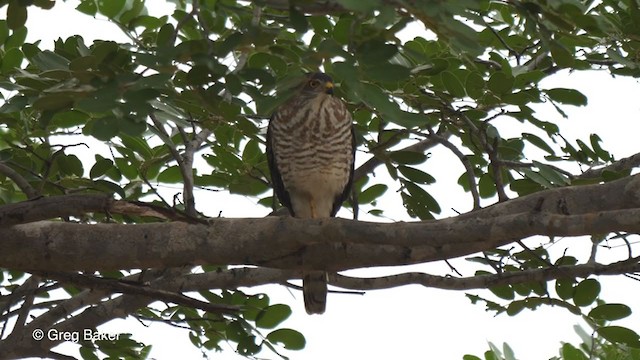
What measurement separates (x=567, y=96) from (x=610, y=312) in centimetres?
80

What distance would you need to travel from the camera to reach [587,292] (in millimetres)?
3732

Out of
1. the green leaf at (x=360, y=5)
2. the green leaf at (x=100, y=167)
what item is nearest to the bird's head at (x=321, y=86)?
the green leaf at (x=100, y=167)

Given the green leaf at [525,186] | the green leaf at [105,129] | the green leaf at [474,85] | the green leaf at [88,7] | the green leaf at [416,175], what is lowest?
the green leaf at [105,129]

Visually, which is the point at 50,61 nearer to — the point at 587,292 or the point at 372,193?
the point at 372,193

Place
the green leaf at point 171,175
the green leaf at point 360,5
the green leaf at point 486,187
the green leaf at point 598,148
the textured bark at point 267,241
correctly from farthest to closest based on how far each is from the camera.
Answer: the green leaf at point 171,175
the green leaf at point 486,187
the green leaf at point 598,148
the textured bark at point 267,241
the green leaf at point 360,5

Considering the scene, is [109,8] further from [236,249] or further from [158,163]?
[236,249]

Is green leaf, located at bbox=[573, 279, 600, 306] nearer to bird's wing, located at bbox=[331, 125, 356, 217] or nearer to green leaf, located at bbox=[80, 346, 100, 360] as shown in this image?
bird's wing, located at bbox=[331, 125, 356, 217]

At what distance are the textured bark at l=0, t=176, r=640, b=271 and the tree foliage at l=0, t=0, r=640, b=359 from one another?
1cm

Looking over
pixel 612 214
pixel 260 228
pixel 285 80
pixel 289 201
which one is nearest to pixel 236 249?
pixel 260 228

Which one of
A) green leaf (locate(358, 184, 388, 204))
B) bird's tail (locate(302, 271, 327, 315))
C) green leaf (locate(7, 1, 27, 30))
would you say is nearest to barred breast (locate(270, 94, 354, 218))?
green leaf (locate(358, 184, 388, 204))

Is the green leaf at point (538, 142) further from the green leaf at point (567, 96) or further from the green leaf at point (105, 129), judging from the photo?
the green leaf at point (105, 129)

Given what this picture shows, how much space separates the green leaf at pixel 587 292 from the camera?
12.2 feet

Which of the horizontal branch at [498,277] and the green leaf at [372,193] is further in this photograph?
the green leaf at [372,193]

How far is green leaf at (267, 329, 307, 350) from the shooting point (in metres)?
3.97
